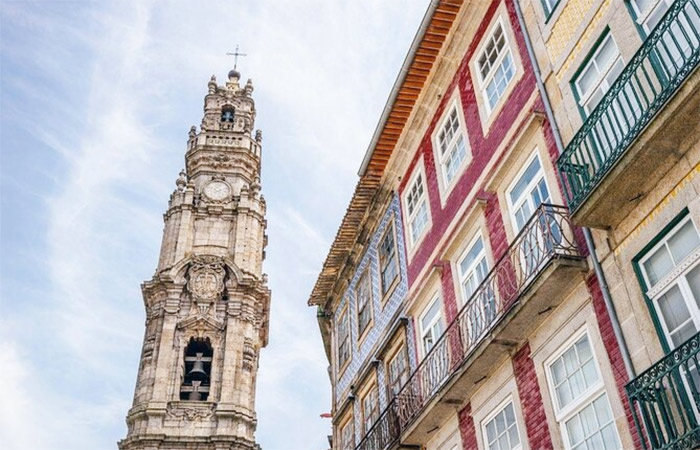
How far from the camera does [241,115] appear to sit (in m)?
40.9

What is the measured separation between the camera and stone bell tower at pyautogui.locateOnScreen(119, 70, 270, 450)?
1114 inches

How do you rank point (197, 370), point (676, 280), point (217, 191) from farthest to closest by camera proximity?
point (217, 191), point (197, 370), point (676, 280)

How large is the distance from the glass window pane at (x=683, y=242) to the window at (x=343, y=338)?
32.0 ft

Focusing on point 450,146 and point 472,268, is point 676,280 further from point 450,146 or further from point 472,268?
point 450,146

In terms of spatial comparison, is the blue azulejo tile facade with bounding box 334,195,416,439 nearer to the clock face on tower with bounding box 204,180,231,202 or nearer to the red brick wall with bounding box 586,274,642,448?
the red brick wall with bounding box 586,274,642,448

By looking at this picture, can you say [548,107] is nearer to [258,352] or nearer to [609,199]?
[609,199]

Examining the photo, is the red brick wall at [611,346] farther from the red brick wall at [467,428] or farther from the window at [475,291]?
the red brick wall at [467,428]

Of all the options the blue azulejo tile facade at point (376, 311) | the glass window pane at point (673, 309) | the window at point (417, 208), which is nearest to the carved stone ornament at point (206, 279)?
the blue azulejo tile facade at point (376, 311)

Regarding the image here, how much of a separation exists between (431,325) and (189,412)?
19748 mm

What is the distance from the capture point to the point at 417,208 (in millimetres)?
12367

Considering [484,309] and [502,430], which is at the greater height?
[484,309]

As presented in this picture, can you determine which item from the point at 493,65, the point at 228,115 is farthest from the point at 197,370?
the point at 493,65

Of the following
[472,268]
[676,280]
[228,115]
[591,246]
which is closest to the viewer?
[676,280]

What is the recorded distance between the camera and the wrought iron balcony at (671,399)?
530 centimetres
